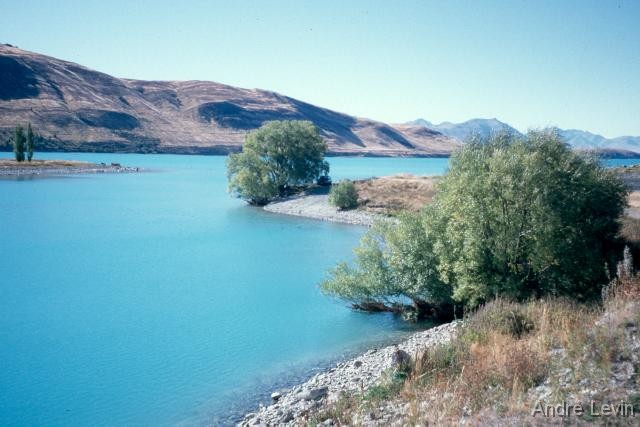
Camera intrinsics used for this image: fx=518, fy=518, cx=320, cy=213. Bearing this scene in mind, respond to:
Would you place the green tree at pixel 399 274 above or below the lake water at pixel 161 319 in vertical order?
above

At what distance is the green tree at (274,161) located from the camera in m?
73.6

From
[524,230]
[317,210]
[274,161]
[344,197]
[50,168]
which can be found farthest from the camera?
[50,168]

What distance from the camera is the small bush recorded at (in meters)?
66.7

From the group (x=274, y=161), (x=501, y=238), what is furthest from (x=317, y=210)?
(x=501, y=238)

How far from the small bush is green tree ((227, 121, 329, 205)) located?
435 inches

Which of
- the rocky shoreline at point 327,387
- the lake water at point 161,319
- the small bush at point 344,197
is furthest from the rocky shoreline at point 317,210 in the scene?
the rocky shoreline at point 327,387

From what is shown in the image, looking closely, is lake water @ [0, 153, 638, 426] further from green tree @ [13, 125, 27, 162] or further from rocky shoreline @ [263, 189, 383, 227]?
green tree @ [13, 125, 27, 162]

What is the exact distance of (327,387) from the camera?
1582 centimetres

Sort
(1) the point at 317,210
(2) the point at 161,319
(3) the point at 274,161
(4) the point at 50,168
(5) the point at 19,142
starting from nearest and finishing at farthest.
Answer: (2) the point at 161,319 → (1) the point at 317,210 → (3) the point at 274,161 → (5) the point at 19,142 → (4) the point at 50,168

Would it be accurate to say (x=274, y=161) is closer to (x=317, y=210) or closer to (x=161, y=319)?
(x=317, y=210)

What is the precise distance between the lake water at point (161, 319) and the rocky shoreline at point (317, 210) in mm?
5919

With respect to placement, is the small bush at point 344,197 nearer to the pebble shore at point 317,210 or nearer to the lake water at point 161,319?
the pebble shore at point 317,210

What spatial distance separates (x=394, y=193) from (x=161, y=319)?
1892 inches

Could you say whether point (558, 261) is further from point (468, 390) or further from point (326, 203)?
point (326, 203)
